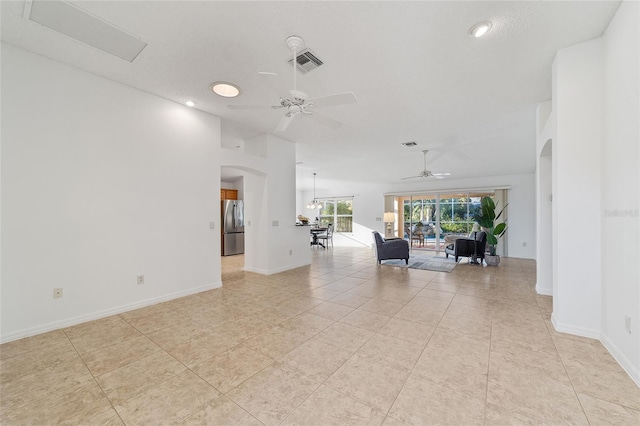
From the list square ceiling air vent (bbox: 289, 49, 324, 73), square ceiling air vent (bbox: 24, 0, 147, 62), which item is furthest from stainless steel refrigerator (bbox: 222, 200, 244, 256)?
square ceiling air vent (bbox: 289, 49, 324, 73)

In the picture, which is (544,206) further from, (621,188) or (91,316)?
(91,316)

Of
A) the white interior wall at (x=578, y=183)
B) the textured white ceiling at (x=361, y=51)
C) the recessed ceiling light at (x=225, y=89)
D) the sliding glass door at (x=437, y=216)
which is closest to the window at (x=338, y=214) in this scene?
the sliding glass door at (x=437, y=216)

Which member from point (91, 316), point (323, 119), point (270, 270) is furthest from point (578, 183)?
point (91, 316)

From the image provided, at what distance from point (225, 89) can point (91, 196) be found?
2068mm

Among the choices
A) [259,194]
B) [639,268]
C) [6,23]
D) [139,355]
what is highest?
[6,23]

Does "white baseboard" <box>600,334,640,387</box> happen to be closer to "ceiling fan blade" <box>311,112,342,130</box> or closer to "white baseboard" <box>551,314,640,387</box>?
"white baseboard" <box>551,314,640,387</box>

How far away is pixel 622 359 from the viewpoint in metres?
2.04

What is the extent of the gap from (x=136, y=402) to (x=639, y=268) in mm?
3609

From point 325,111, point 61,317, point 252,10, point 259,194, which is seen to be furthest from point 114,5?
point 259,194

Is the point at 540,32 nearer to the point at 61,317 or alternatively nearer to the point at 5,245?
the point at 5,245

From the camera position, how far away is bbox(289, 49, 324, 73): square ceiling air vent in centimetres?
260

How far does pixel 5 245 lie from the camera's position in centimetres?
250

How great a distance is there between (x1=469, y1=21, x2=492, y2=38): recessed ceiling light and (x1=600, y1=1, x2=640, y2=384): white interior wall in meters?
0.92

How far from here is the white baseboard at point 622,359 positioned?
6.08ft
